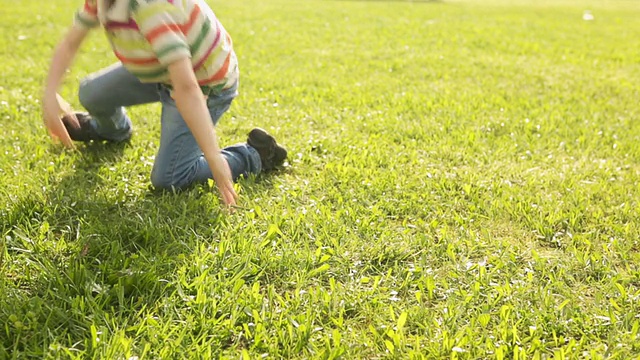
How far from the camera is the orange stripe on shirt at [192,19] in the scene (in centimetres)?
271

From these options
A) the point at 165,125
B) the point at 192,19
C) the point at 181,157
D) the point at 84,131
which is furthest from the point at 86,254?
the point at 84,131

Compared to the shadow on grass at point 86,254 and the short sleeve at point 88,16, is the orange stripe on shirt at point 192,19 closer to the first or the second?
the short sleeve at point 88,16

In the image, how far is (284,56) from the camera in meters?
6.93

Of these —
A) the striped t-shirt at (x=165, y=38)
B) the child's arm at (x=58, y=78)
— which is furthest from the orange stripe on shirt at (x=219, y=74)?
the child's arm at (x=58, y=78)

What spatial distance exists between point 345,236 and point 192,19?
1238 mm

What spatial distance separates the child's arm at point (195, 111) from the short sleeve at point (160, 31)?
0.04 m

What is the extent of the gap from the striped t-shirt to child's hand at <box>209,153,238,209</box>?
48 centimetres

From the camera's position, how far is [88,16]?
288 centimetres

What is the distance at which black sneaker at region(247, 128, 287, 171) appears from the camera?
132 inches

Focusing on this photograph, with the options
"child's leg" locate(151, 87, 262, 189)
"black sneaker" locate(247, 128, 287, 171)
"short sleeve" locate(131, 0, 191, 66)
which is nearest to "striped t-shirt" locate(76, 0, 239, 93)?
"short sleeve" locate(131, 0, 191, 66)

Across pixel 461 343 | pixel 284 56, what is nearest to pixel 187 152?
pixel 461 343

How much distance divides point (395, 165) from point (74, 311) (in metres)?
2.06

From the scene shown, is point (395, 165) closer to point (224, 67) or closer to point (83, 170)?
point (224, 67)

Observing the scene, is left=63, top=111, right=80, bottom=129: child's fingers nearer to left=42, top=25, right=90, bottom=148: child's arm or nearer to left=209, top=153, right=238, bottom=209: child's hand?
left=42, top=25, right=90, bottom=148: child's arm
